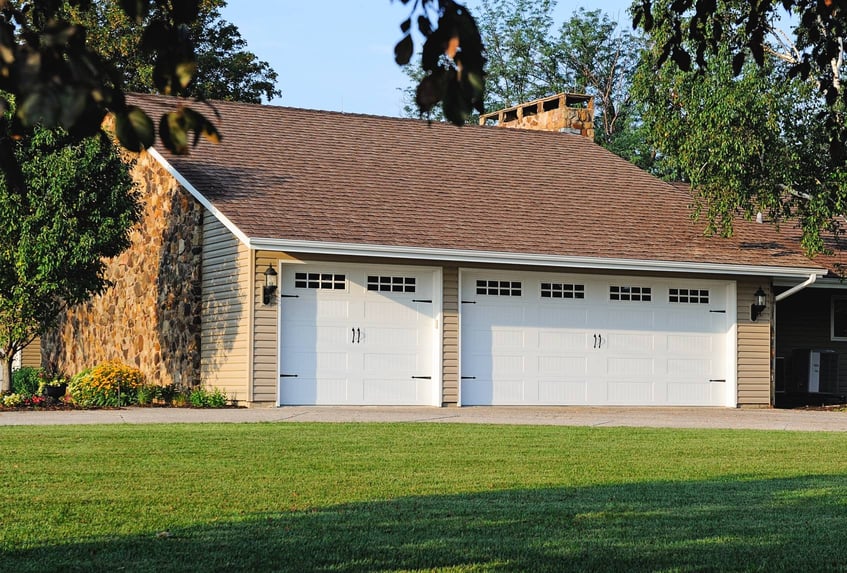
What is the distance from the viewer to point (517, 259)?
18.8m

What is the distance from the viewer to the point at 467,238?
19000mm

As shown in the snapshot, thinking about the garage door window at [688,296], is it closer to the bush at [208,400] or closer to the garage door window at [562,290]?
the garage door window at [562,290]

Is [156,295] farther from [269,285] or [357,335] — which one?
[357,335]

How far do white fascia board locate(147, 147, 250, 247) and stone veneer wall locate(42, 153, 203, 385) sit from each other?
0.57 metres

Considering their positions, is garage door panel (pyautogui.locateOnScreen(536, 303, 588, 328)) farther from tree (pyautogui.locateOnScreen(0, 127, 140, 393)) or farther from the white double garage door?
tree (pyautogui.locateOnScreen(0, 127, 140, 393))

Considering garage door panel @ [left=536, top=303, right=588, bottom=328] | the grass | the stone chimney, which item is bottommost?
the grass

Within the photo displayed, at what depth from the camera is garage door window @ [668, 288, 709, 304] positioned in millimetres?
20703

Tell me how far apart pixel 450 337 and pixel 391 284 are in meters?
1.22

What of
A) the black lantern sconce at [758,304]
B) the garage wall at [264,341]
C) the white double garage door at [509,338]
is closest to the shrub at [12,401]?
the garage wall at [264,341]

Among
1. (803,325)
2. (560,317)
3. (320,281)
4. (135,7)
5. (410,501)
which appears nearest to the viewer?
(135,7)

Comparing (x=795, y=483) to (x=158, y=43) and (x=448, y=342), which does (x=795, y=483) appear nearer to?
(x=158, y=43)

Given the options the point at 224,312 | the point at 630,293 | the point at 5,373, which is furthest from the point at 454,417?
the point at 5,373

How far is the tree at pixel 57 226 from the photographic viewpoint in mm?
17812

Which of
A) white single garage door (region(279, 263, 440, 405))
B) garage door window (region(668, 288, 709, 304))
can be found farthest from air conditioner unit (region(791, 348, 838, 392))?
white single garage door (region(279, 263, 440, 405))
